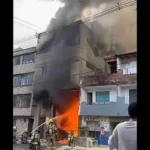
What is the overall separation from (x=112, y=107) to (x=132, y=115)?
658cm

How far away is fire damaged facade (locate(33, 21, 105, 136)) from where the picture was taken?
958cm

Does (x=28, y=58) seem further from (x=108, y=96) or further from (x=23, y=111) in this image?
(x=108, y=96)

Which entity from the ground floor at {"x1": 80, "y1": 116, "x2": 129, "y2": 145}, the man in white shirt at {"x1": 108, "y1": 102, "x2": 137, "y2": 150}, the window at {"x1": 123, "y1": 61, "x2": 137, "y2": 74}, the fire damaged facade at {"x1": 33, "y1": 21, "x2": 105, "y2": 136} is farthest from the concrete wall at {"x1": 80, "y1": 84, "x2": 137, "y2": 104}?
the man in white shirt at {"x1": 108, "y1": 102, "x2": 137, "y2": 150}

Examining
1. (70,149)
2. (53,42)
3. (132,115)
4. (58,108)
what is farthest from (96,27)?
(132,115)

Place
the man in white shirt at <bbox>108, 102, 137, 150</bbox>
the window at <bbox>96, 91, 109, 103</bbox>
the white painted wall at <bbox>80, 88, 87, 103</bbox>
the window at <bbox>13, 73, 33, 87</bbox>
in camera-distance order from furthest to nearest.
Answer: the window at <bbox>13, 73, 33, 87</bbox>, the white painted wall at <bbox>80, 88, 87, 103</bbox>, the window at <bbox>96, 91, 109, 103</bbox>, the man in white shirt at <bbox>108, 102, 137, 150</bbox>

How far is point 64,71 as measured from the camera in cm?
1010

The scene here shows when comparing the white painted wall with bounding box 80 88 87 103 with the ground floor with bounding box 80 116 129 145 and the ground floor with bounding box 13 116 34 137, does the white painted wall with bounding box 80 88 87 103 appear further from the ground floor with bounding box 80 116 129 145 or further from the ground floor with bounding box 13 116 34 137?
the ground floor with bounding box 13 116 34 137

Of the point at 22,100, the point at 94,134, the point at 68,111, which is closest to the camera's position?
the point at 94,134

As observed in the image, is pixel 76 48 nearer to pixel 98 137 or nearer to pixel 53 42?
pixel 53 42

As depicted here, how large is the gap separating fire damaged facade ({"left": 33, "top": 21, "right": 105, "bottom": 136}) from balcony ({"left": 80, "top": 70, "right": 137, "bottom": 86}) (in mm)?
826

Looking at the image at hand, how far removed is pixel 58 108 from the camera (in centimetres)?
996

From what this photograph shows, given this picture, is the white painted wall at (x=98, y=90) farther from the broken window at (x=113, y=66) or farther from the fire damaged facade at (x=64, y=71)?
the broken window at (x=113, y=66)

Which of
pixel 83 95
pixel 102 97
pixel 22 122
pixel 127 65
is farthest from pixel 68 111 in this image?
pixel 127 65

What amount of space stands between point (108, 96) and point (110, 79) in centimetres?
55
